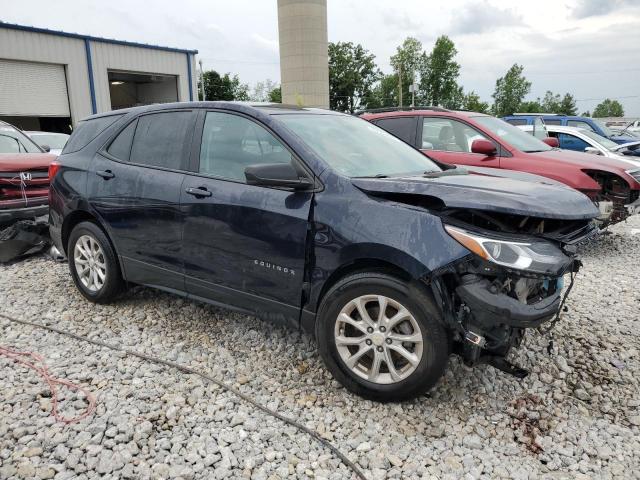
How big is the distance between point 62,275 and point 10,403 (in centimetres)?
270

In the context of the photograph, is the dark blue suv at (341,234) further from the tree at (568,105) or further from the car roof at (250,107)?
the tree at (568,105)

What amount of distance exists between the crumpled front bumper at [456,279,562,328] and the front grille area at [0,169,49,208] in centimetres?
585

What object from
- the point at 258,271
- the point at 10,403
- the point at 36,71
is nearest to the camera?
the point at 10,403

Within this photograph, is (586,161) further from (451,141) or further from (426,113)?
(426,113)

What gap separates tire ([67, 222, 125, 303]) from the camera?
4.21m

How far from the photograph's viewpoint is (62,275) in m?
5.38

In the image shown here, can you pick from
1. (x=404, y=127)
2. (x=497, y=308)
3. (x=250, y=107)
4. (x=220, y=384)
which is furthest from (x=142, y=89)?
(x=497, y=308)

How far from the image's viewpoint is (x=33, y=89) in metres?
23.3

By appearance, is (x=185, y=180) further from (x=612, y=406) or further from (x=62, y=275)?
(x=612, y=406)

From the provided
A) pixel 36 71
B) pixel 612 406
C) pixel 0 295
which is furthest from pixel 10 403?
pixel 36 71

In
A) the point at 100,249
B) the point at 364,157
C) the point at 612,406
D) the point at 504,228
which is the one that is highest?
the point at 364,157

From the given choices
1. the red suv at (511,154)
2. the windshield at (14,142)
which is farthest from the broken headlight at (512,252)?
the windshield at (14,142)

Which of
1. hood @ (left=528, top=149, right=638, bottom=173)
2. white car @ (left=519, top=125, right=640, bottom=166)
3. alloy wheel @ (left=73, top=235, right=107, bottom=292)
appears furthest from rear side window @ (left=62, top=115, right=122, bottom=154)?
white car @ (left=519, top=125, right=640, bottom=166)

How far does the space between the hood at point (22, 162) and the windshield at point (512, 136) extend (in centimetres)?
585
